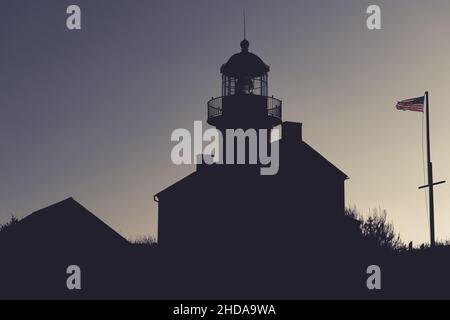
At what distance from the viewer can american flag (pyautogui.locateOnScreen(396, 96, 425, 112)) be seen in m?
31.3

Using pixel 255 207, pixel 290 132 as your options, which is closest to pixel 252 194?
pixel 255 207

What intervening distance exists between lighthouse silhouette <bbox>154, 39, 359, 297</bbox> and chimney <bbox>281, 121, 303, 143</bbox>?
0.17 feet

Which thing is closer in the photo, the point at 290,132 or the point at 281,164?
the point at 281,164

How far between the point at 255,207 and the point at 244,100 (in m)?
5.84

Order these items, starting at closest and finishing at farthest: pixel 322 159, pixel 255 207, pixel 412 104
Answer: pixel 412 104, pixel 255 207, pixel 322 159

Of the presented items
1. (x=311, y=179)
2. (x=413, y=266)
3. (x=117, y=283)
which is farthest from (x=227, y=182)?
(x=413, y=266)

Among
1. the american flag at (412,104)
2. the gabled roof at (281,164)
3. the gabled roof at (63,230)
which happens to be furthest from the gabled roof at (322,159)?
the gabled roof at (63,230)

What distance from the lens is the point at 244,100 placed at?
35562mm

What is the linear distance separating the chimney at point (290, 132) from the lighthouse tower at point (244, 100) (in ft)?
2.83

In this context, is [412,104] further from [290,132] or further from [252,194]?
[252,194]

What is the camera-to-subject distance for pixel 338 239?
34.9 meters

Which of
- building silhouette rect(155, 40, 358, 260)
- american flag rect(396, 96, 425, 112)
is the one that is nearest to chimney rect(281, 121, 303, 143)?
building silhouette rect(155, 40, 358, 260)

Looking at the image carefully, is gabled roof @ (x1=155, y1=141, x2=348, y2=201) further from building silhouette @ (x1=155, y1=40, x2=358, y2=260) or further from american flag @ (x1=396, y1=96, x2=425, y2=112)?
american flag @ (x1=396, y1=96, x2=425, y2=112)
